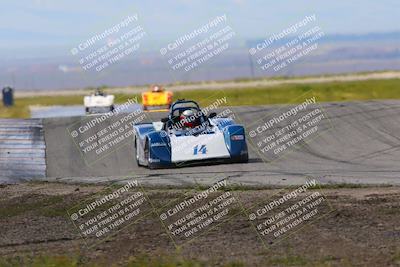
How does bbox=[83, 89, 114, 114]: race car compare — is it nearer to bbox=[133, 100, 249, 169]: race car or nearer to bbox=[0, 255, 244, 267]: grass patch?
bbox=[133, 100, 249, 169]: race car

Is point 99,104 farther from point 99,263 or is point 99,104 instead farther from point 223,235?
point 99,263

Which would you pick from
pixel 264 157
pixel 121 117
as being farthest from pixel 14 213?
pixel 121 117

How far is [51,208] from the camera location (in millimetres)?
14281

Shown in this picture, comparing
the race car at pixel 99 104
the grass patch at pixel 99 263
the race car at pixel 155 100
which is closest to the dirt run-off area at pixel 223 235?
the grass patch at pixel 99 263

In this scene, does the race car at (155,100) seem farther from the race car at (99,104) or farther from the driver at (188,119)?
the driver at (188,119)

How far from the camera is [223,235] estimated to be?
11242mm

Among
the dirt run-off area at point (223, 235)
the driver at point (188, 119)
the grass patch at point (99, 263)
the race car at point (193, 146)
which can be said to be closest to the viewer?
the grass patch at point (99, 263)

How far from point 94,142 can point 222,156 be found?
6.17 m

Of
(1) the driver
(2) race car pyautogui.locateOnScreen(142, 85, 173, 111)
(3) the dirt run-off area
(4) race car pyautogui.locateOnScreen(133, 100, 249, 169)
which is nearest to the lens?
(3) the dirt run-off area

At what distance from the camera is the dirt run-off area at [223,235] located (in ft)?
32.6

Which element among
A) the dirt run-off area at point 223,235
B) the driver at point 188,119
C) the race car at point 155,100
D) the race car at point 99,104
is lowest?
the dirt run-off area at point 223,235

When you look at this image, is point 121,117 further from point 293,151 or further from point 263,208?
point 263,208

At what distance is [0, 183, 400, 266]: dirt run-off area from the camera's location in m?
9.94

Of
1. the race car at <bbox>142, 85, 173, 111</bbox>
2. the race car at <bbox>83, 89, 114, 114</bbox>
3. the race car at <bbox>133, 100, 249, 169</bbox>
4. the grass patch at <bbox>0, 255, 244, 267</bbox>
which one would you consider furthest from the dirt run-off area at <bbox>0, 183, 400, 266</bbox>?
the race car at <bbox>83, 89, 114, 114</bbox>
